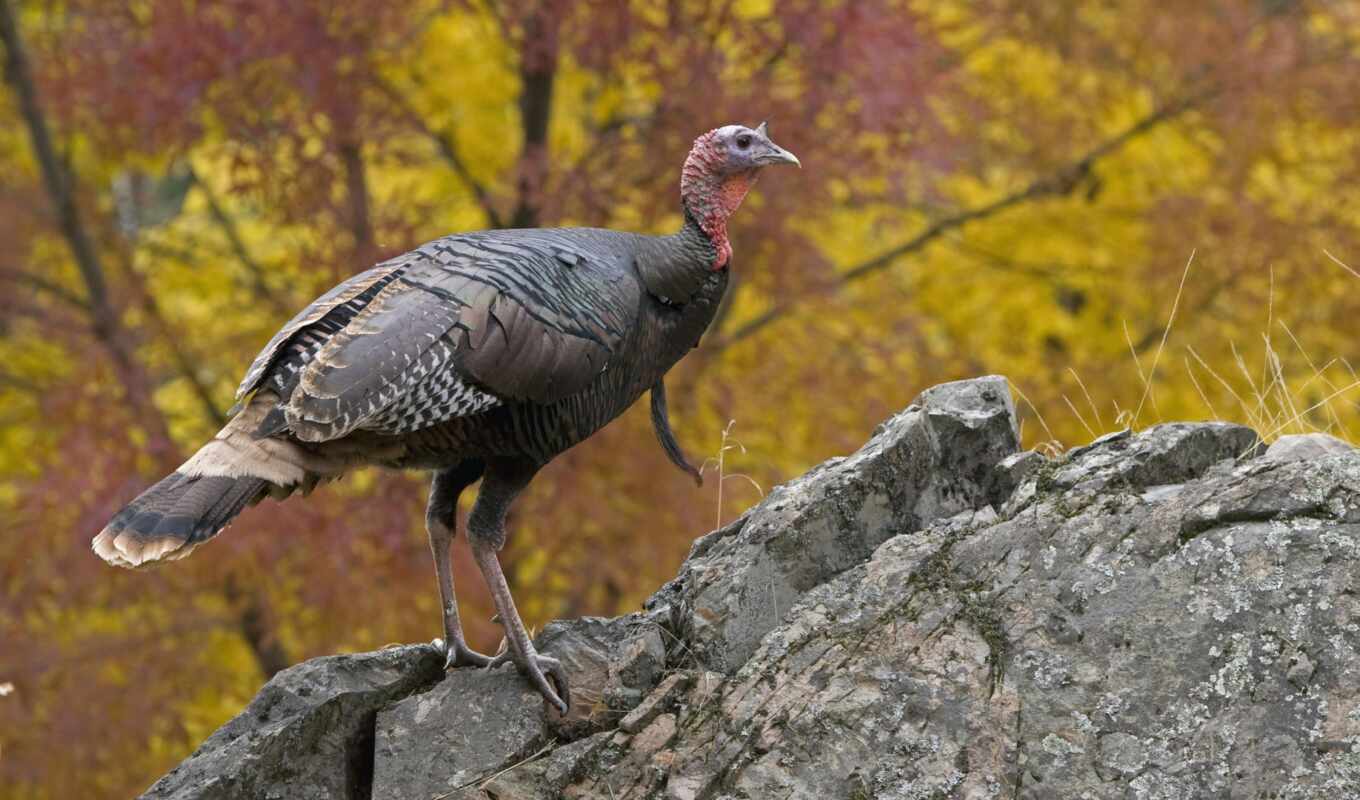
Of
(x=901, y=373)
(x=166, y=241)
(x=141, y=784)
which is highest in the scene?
(x=166, y=241)

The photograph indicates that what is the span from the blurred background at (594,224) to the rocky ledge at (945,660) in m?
2.88

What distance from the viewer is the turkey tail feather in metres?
4.11

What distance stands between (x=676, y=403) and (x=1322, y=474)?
6.45 meters

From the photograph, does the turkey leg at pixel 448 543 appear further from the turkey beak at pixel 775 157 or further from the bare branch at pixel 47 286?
the bare branch at pixel 47 286

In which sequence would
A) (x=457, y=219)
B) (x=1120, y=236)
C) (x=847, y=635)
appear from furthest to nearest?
(x=1120, y=236) → (x=457, y=219) → (x=847, y=635)

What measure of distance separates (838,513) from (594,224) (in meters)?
5.01

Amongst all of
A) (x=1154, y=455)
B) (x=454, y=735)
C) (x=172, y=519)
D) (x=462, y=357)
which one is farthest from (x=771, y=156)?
(x=172, y=519)

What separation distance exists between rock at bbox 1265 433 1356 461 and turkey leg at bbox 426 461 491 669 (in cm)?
223

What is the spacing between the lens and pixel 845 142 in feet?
31.7

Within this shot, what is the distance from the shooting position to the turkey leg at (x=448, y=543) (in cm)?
480

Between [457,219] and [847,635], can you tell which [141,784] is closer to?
[457,219]

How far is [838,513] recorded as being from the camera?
14.7 feet

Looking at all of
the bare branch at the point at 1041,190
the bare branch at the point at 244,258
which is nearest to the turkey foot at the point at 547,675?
the bare branch at the point at 244,258

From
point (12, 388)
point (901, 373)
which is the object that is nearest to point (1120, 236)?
point (901, 373)
